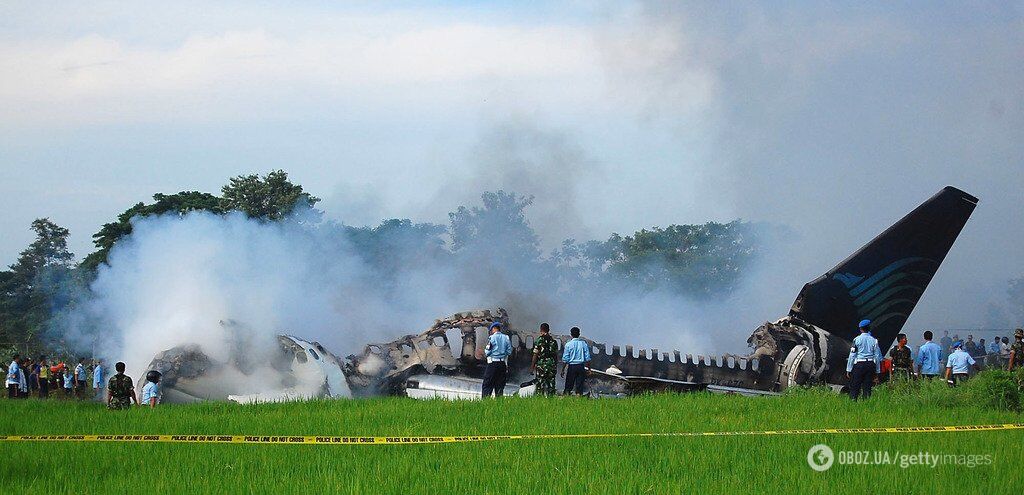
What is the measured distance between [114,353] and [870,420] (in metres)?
16.9

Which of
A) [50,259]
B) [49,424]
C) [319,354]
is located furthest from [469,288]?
[50,259]

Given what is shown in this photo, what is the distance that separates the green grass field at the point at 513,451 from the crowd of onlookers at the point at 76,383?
892 millimetres

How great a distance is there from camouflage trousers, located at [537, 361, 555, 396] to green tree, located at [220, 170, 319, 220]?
30.6 metres

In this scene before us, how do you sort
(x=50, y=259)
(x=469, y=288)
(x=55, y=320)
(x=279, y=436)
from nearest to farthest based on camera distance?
(x=279, y=436) → (x=469, y=288) → (x=55, y=320) → (x=50, y=259)

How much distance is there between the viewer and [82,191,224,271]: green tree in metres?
48.4

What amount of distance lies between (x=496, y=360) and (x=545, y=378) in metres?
1.28

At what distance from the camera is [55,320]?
170ft

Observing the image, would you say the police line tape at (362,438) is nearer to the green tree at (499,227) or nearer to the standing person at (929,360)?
the standing person at (929,360)

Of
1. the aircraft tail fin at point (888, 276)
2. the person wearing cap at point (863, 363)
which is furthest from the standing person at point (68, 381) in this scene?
the person wearing cap at point (863, 363)

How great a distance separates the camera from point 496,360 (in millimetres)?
21641

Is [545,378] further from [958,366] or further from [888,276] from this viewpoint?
[888,276]

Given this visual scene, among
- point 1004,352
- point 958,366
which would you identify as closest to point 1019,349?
point 958,366

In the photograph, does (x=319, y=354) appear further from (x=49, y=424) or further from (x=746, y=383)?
(x=746, y=383)

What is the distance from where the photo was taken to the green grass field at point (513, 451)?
36.6 feet
